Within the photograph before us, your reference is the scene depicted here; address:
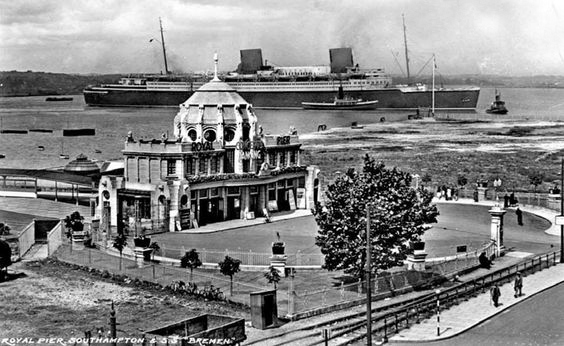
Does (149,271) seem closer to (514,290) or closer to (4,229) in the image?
(514,290)

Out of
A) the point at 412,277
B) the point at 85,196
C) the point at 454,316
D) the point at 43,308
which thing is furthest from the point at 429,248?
the point at 85,196

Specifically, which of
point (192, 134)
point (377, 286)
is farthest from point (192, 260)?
point (192, 134)

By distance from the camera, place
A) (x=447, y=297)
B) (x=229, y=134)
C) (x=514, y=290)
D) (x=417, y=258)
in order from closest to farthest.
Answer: (x=447, y=297) → (x=514, y=290) → (x=417, y=258) → (x=229, y=134)

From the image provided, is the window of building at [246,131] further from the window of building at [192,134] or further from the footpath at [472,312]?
the footpath at [472,312]

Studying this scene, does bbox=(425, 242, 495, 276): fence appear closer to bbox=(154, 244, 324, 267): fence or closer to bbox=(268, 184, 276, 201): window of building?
bbox=(154, 244, 324, 267): fence

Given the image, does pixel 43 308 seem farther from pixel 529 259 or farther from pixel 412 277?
pixel 529 259

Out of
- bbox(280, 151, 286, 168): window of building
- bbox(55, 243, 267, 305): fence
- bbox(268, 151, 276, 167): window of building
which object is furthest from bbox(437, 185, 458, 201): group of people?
bbox(55, 243, 267, 305): fence
